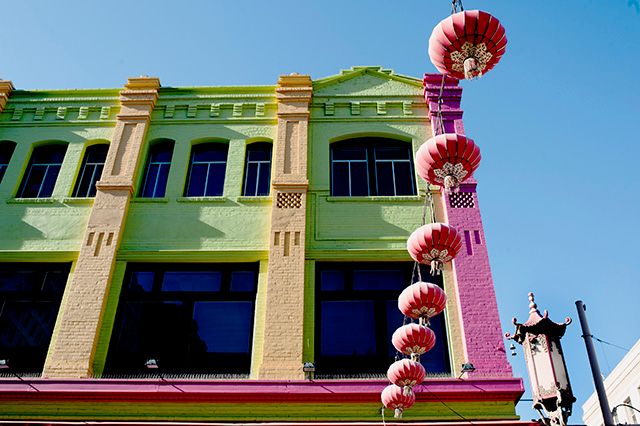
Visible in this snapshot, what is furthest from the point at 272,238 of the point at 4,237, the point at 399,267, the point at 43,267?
the point at 4,237

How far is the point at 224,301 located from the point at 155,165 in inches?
178

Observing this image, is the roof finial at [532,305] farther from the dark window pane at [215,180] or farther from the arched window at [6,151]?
the arched window at [6,151]

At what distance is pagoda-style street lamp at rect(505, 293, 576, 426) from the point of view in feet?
30.9

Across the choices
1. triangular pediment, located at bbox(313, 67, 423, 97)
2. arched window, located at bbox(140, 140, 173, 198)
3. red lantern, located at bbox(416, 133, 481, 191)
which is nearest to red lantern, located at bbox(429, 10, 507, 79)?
red lantern, located at bbox(416, 133, 481, 191)

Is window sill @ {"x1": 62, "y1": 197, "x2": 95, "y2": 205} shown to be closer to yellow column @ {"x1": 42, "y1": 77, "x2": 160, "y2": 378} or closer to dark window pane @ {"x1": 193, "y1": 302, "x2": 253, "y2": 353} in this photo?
yellow column @ {"x1": 42, "y1": 77, "x2": 160, "y2": 378}

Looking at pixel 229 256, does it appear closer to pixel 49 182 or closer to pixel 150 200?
pixel 150 200

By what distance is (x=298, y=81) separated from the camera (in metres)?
16.3

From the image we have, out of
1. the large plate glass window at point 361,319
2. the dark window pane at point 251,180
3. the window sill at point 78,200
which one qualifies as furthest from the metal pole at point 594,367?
the window sill at point 78,200

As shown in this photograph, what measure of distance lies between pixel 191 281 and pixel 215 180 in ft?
9.55

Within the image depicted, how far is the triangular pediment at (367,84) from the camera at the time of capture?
53.9ft

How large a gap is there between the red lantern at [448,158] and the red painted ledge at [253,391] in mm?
4153

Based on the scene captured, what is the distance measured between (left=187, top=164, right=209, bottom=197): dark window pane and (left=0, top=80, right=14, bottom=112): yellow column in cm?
575

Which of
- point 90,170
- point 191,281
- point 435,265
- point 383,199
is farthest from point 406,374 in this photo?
point 90,170

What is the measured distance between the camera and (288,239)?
44.2 feet
